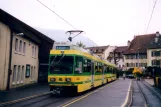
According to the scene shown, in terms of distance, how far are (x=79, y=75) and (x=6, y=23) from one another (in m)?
8.39

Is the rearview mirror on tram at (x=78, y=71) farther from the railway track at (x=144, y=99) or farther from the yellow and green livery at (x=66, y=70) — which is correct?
the railway track at (x=144, y=99)

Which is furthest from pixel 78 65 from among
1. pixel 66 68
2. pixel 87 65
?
pixel 87 65

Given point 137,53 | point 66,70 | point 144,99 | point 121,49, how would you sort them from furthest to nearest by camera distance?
point 121,49 → point 137,53 → point 144,99 → point 66,70

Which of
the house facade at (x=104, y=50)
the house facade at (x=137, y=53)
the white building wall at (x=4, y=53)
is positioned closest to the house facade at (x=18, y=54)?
the white building wall at (x=4, y=53)

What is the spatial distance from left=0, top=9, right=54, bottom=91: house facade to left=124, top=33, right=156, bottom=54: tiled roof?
57.0m

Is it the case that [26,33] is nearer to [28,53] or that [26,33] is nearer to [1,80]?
[28,53]

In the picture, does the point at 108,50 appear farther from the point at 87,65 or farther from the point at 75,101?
the point at 75,101

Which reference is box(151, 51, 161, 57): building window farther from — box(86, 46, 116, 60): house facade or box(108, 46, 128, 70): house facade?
box(86, 46, 116, 60): house facade

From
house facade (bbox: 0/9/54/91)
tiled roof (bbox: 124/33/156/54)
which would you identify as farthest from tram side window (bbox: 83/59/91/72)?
tiled roof (bbox: 124/33/156/54)

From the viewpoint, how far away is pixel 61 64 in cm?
1773

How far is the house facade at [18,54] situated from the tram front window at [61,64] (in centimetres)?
534

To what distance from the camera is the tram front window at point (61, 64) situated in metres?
17.5

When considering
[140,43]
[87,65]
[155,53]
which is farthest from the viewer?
[140,43]

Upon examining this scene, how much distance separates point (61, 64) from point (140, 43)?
73.5 meters
